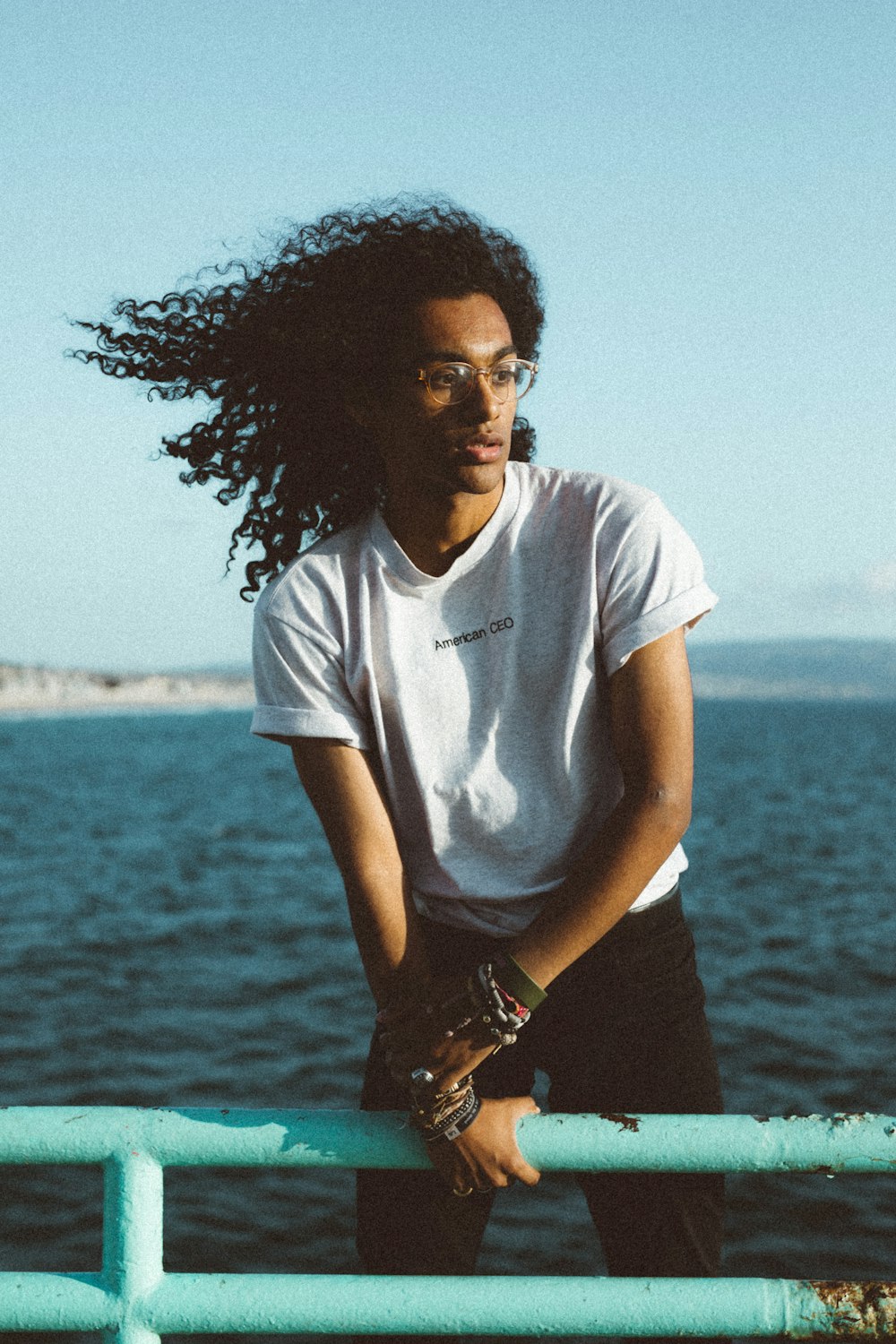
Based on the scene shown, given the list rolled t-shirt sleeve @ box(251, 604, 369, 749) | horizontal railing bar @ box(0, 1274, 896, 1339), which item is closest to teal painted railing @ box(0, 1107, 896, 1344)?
horizontal railing bar @ box(0, 1274, 896, 1339)

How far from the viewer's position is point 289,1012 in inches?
513

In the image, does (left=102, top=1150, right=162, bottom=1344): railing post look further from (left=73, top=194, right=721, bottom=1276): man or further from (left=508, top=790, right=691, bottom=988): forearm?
(left=508, top=790, right=691, bottom=988): forearm

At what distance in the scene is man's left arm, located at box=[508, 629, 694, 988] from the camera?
1917 millimetres

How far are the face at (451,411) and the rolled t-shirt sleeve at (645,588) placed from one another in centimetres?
26

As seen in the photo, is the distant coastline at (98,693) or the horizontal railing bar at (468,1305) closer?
the horizontal railing bar at (468,1305)

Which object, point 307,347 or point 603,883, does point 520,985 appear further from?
point 307,347

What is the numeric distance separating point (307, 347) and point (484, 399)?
16.1 inches

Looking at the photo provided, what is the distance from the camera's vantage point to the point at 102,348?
2611 mm

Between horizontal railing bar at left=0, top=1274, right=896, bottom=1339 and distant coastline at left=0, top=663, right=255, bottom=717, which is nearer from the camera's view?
horizontal railing bar at left=0, top=1274, right=896, bottom=1339

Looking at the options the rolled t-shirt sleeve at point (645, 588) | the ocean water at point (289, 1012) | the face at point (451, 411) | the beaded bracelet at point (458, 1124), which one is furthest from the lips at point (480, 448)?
the ocean water at point (289, 1012)

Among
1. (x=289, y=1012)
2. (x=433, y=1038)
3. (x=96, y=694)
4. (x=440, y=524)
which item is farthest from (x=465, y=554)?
(x=96, y=694)

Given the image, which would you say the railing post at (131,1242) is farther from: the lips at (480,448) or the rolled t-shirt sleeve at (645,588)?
the lips at (480,448)

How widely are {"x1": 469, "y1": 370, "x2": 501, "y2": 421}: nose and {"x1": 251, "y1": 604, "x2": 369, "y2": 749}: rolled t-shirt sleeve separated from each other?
1.46 ft

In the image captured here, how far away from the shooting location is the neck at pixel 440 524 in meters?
2.13
